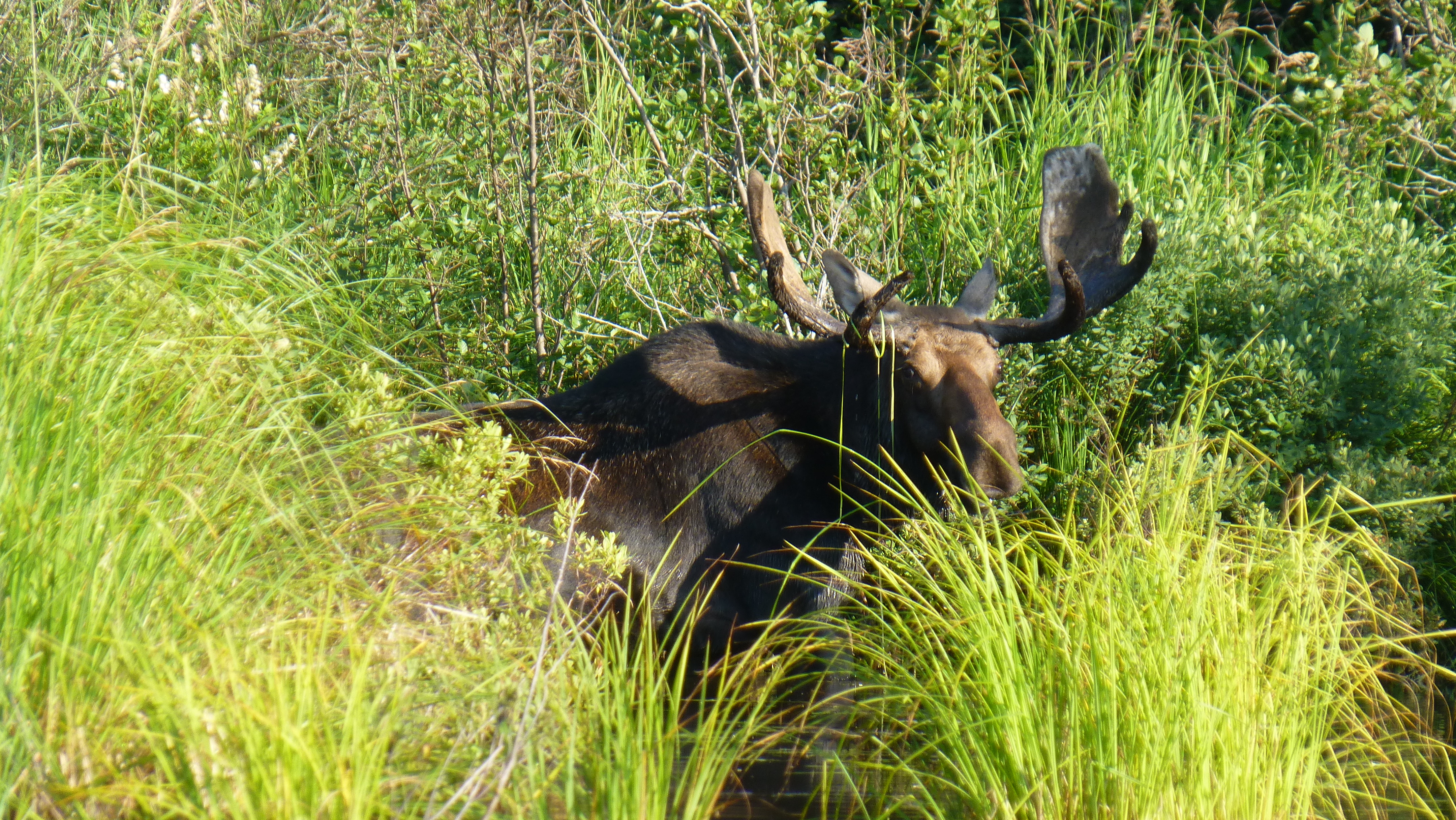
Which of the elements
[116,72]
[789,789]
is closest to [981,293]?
[789,789]

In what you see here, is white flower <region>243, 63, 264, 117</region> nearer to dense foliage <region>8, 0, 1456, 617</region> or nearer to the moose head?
dense foliage <region>8, 0, 1456, 617</region>

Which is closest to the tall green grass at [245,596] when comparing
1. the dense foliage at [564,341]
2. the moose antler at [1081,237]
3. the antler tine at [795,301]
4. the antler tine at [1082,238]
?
the dense foliage at [564,341]

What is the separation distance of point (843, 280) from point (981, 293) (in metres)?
0.72

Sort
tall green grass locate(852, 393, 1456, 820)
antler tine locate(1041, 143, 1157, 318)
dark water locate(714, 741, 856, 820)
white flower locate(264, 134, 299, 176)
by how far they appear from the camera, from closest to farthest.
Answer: tall green grass locate(852, 393, 1456, 820), dark water locate(714, 741, 856, 820), antler tine locate(1041, 143, 1157, 318), white flower locate(264, 134, 299, 176)

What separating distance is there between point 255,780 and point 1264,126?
722 centimetres

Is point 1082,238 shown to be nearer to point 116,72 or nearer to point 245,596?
point 245,596

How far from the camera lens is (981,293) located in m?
5.54

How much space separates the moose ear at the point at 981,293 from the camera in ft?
18.0

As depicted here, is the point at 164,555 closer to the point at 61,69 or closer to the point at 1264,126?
the point at 61,69

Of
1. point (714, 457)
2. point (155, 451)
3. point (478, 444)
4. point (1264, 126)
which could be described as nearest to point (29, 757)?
point (155, 451)

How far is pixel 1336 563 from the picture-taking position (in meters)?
3.79

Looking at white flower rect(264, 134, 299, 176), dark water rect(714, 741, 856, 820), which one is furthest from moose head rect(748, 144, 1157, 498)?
white flower rect(264, 134, 299, 176)

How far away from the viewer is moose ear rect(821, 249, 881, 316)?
5160 mm

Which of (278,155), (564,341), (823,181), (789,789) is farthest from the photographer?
(278,155)
